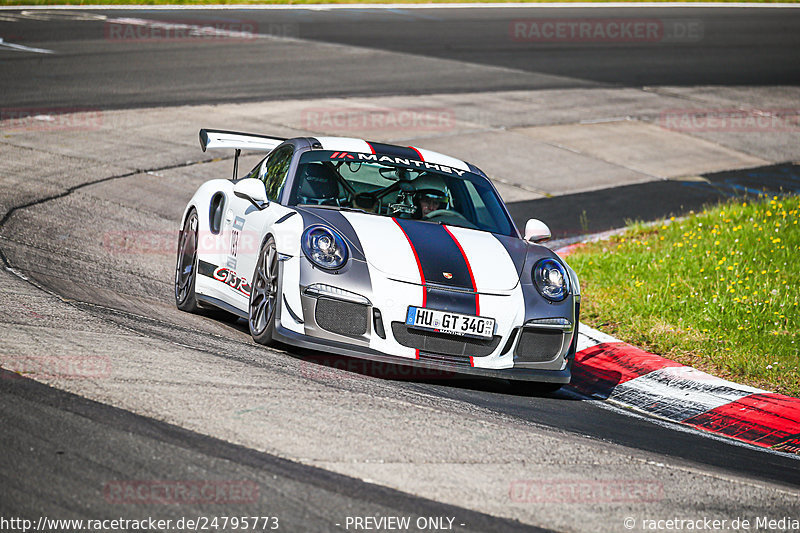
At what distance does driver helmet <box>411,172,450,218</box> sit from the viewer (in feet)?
23.8

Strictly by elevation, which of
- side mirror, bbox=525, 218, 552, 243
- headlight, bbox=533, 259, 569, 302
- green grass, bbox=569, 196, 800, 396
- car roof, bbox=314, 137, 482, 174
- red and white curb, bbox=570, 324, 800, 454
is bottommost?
red and white curb, bbox=570, 324, 800, 454

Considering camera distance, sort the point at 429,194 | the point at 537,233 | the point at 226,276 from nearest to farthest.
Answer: the point at 537,233 → the point at 226,276 → the point at 429,194

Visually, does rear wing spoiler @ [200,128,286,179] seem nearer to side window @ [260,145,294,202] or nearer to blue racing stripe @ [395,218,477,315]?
side window @ [260,145,294,202]

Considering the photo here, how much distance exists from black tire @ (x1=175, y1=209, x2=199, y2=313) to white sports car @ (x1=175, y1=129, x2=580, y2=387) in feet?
0.09

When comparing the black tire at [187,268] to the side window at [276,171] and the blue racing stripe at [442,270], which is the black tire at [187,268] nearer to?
the side window at [276,171]

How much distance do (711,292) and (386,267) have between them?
3604 mm

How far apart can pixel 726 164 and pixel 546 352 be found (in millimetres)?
10458

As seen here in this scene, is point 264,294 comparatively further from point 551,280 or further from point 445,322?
point 551,280

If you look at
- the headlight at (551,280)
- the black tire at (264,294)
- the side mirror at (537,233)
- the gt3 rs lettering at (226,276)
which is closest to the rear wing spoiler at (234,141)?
the gt3 rs lettering at (226,276)

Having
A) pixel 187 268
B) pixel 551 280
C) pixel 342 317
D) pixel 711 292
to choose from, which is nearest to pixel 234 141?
pixel 187 268

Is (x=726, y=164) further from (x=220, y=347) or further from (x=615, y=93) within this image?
(x=220, y=347)

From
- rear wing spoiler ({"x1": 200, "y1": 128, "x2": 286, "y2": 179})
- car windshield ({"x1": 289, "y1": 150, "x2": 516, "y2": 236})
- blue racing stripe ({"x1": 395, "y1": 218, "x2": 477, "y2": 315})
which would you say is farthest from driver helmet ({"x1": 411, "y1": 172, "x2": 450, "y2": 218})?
rear wing spoiler ({"x1": 200, "y1": 128, "x2": 286, "y2": 179})

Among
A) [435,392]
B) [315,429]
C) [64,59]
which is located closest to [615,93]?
[64,59]

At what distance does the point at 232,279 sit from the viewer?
23.2ft
